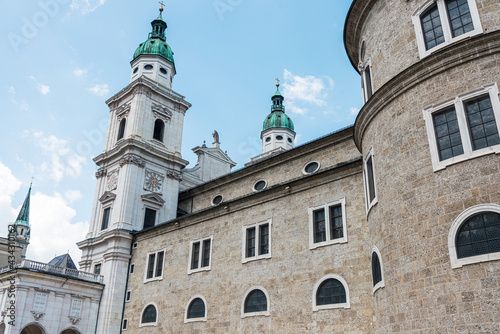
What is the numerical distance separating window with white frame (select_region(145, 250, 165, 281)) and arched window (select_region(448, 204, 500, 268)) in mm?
20151

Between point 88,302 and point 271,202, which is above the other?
point 271,202

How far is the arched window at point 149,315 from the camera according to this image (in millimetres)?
26431

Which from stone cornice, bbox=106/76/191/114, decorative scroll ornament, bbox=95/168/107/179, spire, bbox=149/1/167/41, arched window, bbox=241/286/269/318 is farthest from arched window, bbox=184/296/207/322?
spire, bbox=149/1/167/41

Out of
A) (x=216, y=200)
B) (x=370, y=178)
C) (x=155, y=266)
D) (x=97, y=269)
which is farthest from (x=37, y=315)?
(x=370, y=178)

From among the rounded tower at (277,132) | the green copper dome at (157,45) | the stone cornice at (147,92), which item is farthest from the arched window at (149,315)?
the rounded tower at (277,132)

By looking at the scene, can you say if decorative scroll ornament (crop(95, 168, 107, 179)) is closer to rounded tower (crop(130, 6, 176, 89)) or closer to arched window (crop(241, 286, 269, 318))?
rounded tower (crop(130, 6, 176, 89))

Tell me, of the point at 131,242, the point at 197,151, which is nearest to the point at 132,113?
the point at 197,151

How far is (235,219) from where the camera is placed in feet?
78.7

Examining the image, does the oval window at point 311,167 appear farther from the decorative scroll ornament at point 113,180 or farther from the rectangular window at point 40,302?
the rectangular window at point 40,302

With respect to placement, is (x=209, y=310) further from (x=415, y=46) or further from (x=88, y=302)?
(x=415, y=46)

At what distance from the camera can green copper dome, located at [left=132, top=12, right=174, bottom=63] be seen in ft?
138

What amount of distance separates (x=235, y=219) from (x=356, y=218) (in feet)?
25.4

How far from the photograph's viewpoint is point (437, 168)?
11461mm

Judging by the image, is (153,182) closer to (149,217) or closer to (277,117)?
(149,217)
